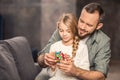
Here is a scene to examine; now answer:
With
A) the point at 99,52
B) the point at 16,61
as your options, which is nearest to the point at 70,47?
the point at 99,52

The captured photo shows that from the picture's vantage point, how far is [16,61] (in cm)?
218

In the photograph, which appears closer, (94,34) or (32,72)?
(94,34)

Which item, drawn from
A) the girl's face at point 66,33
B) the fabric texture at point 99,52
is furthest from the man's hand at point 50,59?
the fabric texture at point 99,52

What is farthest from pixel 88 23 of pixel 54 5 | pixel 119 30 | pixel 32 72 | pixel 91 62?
pixel 119 30

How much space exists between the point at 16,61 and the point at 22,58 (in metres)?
0.15

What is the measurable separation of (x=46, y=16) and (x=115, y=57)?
1.86 metres

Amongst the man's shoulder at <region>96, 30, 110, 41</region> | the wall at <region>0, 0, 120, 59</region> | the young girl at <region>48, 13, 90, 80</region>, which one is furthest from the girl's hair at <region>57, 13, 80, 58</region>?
the wall at <region>0, 0, 120, 59</region>

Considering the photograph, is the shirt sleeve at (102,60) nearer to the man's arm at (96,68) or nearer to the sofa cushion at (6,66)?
the man's arm at (96,68)

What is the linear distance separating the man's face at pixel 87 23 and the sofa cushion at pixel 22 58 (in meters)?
0.66

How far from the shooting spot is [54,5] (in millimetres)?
5051

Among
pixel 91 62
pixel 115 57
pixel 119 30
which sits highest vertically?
pixel 91 62

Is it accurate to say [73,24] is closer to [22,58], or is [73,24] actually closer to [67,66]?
[67,66]

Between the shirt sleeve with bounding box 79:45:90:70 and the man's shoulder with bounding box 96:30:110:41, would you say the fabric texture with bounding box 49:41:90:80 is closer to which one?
the shirt sleeve with bounding box 79:45:90:70

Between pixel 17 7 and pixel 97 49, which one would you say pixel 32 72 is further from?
pixel 17 7
